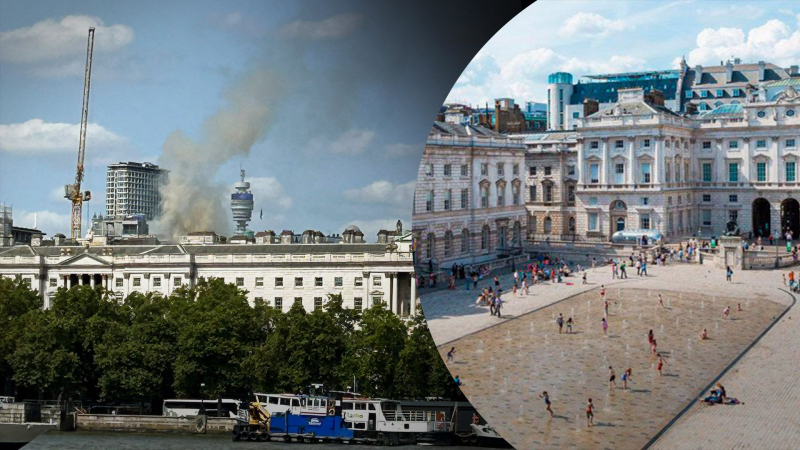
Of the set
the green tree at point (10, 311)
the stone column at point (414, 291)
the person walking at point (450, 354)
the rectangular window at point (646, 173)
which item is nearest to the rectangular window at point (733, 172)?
the rectangular window at point (646, 173)

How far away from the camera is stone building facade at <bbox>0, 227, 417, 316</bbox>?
65.7 ft

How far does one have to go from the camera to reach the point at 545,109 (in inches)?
336

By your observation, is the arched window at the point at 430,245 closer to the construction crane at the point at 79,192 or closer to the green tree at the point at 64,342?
the green tree at the point at 64,342

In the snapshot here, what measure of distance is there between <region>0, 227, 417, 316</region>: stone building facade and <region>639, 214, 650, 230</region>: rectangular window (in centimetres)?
1157

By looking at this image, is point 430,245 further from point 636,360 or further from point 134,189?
point 134,189

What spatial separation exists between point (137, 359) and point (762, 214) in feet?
40.5

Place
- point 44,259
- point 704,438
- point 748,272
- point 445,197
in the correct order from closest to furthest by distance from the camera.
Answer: point 704,438 → point 748,272 → point 445,197 → point 44,259

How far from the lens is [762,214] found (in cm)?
766

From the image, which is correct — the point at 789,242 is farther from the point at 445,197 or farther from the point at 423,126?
the point at 423,126

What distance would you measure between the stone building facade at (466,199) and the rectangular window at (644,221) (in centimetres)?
88

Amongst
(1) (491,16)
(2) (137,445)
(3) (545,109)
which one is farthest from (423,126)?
(3) (545,109)

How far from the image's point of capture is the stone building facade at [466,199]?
8.09 meters

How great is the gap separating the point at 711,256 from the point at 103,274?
14844 mm

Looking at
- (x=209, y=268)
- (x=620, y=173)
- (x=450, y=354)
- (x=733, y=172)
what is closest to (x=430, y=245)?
(x=450, y=354)
